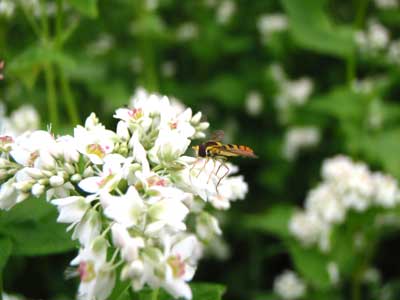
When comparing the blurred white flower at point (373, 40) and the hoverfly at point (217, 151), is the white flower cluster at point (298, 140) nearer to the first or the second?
the blurred white flower at point (373, 40)

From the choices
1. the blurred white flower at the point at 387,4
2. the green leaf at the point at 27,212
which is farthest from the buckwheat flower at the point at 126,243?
the blurred white flower at the point at 387,4

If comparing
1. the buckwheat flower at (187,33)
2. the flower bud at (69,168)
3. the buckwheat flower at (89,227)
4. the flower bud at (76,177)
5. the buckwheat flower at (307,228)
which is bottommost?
the buckwheat flower at (89,227)

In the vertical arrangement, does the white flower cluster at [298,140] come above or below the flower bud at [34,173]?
above

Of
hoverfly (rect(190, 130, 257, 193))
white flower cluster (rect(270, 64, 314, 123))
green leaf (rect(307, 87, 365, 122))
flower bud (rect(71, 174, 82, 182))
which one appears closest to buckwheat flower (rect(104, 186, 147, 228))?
flower bud (rect(71, 174, 82, 182))

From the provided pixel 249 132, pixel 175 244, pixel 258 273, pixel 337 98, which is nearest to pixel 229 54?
pixel 249 132

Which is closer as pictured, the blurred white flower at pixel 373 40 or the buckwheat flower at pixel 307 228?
the buckwheat flower at pixel 307 228

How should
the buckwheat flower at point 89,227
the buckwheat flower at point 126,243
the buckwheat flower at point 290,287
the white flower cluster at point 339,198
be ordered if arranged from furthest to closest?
the buckwheat flower at point 290,287 < the white flower cluster at point 339,198 < the buckwheat flower at point 89,227 < the buckwheat flower at point 126,243

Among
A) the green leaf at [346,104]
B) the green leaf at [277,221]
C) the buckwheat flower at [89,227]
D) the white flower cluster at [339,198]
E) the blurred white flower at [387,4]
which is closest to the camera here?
the buckwheat flower at [89,227]

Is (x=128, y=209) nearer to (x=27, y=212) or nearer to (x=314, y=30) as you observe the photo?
(x=27, y=212)

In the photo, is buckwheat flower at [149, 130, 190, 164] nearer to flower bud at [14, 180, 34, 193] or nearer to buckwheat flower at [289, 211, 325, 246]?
flower bud at [14, 180, 34, 193]
